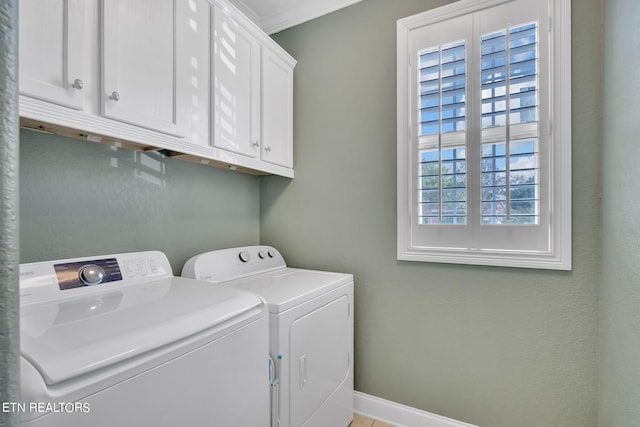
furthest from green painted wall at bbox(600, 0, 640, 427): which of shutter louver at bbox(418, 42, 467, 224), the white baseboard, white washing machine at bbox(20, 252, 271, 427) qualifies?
white washing machine at bbox(20, 252, 271, 427)

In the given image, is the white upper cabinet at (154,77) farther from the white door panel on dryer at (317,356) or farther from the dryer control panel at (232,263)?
the white door panel on dryer at (317,356)

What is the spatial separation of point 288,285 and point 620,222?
145cm

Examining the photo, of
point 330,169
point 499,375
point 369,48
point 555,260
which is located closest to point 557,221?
point 555,260

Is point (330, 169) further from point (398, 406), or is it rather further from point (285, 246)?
point (398, 406)

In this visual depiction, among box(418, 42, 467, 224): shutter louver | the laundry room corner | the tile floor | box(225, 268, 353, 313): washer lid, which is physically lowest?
the tile floor

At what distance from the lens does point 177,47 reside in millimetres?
1368

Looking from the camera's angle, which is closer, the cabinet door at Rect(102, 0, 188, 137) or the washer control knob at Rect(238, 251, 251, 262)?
the cabinet door at Rect(102, 0, 188, 137)

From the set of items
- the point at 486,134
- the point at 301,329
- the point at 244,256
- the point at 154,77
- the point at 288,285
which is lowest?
the point at 301,329

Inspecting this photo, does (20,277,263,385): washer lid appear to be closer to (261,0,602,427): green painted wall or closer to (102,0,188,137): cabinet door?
(102,0,188,137): cabinet door

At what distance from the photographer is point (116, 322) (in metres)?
0.83

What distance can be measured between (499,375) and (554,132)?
1.29m

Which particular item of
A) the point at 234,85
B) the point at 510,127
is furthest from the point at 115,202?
the point at 510,127

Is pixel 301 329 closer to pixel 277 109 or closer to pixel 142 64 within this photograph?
pixel 142 64

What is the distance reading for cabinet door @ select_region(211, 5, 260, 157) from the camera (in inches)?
61.9
